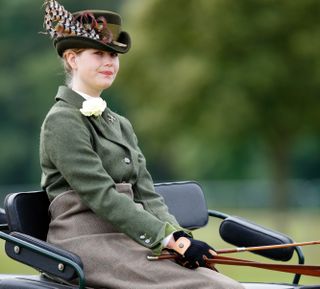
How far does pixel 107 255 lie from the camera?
18.1 feet

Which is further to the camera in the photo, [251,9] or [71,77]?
[251,9]

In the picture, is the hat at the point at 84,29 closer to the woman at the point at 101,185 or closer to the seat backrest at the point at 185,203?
the woman at the point at 101,185

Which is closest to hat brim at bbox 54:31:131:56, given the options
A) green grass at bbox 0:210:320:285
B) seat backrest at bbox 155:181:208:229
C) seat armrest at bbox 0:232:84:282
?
seat armrest at bbox 0:232:84:282

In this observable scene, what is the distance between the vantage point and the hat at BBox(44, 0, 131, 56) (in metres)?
5.67

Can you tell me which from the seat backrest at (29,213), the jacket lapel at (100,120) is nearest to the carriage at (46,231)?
the seat backrest at (29,213)

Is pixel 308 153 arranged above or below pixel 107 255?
below

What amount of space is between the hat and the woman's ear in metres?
0.02

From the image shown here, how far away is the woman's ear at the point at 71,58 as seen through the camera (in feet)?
18.8

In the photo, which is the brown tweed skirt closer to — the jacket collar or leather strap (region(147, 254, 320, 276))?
leather strap (region(147, 254, 320, 276))

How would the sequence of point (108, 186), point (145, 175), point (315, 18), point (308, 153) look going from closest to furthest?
point (108, 186)
point (145, 175)
point (315, 18)
point (308, 153)

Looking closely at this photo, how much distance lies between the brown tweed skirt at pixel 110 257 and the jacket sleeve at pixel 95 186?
0.27ft

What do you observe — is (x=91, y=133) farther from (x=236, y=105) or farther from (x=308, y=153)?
(x=308, y=153)

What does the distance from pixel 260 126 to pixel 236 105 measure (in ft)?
1.62

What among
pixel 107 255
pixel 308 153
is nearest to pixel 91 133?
pixel 107 255
